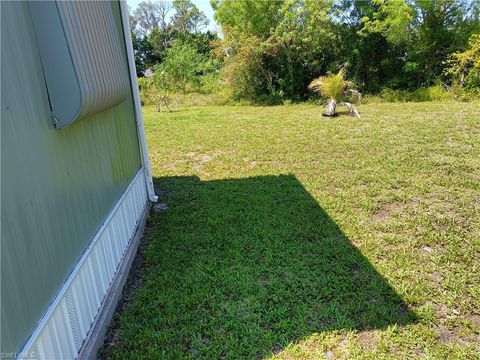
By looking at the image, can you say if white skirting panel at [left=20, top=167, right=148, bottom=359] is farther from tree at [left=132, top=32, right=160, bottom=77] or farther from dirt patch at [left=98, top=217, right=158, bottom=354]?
tree at [left=132, top=32, right=160, bottom=77]

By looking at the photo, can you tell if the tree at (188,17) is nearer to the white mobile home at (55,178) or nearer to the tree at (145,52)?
the tree at (145,52)

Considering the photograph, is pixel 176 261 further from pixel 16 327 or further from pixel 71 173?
pixel 16 327

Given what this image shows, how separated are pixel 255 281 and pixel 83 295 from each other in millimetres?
1194

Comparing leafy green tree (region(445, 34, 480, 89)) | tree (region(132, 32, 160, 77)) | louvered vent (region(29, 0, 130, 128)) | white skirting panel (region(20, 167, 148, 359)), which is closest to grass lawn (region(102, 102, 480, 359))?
white skirting panel (region(20, 167, 148, 359))

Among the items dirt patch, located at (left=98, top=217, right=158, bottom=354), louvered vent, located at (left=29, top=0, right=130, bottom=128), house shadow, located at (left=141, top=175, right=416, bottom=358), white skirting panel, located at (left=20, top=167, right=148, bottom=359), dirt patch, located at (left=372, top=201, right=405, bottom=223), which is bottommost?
dirt patch, located at (left=372, top=201, right=405, bottom=223)

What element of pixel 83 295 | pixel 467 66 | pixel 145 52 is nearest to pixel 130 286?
pixel 83 295

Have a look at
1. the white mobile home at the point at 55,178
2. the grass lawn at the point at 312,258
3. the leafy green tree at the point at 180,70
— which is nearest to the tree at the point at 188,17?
the leafy green tree at the point at 180,70

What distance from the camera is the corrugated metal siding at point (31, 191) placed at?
127cm

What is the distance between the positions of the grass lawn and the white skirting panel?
9.4 inches

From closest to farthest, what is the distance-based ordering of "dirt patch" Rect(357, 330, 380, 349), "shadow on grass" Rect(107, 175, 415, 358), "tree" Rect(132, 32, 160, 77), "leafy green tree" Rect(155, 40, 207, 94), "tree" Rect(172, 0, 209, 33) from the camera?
"dirt patch" Rect(357, 330, 380, 349), "shadow on grass" Rect(107, 175, 415, 358), "leafy green tree" Rect(155, 40, 207, 94), "tree" Rect(132, 32, 160, 77), "tree" Rect(172, 0, 209, 33)

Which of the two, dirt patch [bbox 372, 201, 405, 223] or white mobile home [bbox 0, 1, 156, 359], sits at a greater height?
white mobile home [bbox 0, 1, 156, 359]

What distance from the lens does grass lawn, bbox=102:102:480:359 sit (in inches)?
81.2

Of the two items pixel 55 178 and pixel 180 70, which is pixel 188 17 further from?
pixel 55 178

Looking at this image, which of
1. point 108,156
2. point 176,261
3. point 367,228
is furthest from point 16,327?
point 367,228
